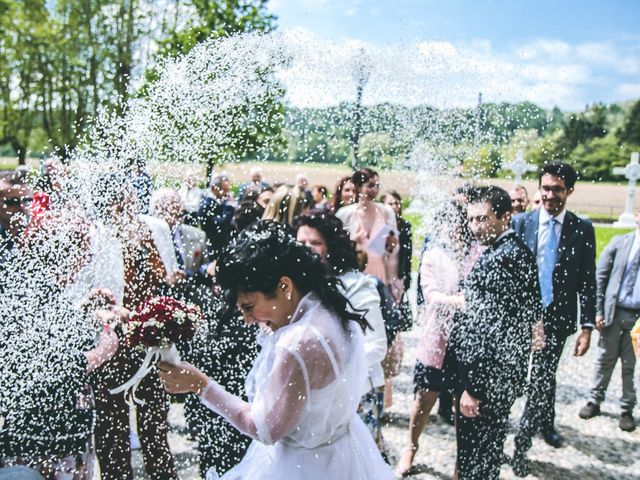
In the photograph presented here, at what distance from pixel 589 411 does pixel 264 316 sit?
4.69 metres

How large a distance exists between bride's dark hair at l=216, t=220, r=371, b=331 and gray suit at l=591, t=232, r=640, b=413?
4213 mm

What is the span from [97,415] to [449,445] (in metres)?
3.06

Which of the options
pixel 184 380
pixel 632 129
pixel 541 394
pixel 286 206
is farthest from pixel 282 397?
pixel 632 129

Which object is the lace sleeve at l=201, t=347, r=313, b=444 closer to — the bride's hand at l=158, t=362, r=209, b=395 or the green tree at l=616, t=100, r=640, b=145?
the bride's hand at l=158, t=362, r=209, b=395

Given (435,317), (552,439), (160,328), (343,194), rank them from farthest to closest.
→ (343,194)
(552,439)
(435,317)
(160,328)

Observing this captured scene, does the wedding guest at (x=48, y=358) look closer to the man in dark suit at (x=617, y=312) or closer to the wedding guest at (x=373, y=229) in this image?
the wedding guest at (x=373, y=229)

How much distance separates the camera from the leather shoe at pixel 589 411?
5.88m

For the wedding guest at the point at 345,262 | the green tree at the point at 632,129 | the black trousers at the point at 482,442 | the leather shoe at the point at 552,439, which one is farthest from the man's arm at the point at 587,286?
the green tree at the point at 632,129

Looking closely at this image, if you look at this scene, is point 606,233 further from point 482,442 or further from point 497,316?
point 497,316

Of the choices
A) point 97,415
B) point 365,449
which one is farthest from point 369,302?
point 97,415

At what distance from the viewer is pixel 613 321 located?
19.4 feet

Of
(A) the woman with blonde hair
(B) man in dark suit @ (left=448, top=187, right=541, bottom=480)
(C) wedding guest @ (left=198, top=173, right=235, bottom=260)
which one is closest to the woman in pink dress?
(B) man in dark suit @ (left=448, top=187, right=541, bottom=480)

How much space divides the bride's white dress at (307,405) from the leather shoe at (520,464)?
255 cm

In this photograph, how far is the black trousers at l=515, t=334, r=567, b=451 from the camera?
486 centimetres
